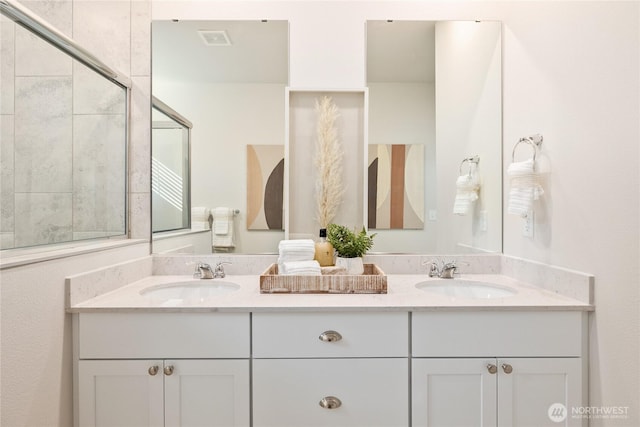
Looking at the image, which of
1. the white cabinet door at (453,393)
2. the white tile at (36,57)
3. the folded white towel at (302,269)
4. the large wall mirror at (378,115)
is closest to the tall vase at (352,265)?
the folded white towel at (302,269)

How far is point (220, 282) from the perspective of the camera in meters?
1.71

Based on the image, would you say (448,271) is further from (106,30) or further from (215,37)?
(106,30)

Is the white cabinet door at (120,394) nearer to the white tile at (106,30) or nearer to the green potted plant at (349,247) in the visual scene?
the green potted plant at (349,247)

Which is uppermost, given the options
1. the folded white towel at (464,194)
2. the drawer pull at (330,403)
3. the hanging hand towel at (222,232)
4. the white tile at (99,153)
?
the white tile at (99,153)

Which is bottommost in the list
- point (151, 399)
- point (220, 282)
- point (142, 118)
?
point (151, 399)

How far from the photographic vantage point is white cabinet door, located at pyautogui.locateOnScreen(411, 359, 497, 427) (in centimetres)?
125

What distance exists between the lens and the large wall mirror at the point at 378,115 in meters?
1.82

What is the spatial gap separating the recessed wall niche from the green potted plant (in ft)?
0.59

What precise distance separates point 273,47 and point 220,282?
1233 mm

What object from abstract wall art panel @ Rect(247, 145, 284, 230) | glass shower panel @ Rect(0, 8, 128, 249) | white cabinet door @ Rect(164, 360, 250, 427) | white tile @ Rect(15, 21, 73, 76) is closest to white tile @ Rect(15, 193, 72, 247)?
glass shower panel @ Rect(0, 8, 128, 249)

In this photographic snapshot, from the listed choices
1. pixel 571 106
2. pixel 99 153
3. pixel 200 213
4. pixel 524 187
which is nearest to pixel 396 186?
pixel 524 187

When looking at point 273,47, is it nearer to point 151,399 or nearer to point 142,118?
point 142,118

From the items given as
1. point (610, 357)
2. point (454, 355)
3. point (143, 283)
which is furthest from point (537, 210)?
point (143, 283)

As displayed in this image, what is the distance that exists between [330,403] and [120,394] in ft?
2.44
